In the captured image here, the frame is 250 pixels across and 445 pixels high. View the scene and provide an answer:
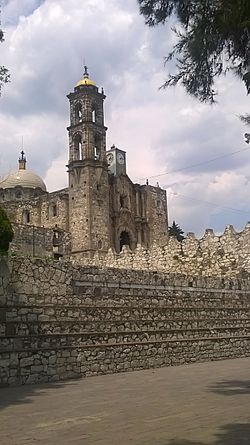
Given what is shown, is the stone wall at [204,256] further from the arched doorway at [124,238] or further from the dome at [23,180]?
the dome at [23,180]

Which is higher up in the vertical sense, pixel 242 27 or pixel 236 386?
pixel 242 27

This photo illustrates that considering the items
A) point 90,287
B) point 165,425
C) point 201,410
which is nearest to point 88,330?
point 90,287

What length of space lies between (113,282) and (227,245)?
9813 millimetres

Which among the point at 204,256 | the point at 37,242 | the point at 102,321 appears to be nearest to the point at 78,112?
the point at 37,242

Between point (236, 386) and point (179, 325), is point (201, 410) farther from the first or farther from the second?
point (179, 325)

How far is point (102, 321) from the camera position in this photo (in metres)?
13.2

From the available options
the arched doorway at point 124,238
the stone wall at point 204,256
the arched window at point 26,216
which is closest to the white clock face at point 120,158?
the arched doorway at point 124,238

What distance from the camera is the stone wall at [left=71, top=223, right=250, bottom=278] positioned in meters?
22.2

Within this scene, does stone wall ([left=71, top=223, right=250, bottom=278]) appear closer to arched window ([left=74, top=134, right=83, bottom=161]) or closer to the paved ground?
the paved ground

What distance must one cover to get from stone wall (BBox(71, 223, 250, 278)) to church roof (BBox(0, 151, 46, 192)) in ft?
106

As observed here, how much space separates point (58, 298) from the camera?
1236 cm

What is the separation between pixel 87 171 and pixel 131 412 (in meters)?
40.5

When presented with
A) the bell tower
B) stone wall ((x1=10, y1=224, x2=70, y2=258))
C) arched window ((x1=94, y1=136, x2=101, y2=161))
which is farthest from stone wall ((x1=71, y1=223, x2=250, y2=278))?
arched window ((x1=94, y1=136, x2=101, y2=161))

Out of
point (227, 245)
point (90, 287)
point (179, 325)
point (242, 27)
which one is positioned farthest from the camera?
point (227, 245)
